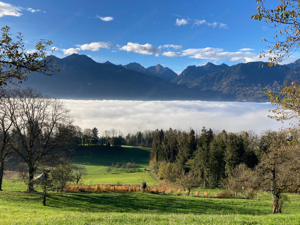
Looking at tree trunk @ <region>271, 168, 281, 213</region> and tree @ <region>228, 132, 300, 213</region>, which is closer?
tree @ <region>228, 132, 300, 213</region>

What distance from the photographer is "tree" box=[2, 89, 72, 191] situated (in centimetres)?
2644

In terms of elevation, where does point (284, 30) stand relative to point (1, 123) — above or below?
above

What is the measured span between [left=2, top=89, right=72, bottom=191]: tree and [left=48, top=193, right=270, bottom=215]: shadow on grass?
6801 mm

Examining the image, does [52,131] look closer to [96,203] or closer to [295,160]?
[96,203]

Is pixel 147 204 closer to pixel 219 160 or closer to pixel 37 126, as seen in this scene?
pixel 37 126

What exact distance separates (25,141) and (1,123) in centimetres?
404

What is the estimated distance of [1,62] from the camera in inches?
267

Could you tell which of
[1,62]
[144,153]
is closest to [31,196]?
[1,62]

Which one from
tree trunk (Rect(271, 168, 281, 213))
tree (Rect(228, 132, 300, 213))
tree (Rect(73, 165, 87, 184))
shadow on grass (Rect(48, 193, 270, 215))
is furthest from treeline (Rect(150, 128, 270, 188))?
tree trunk (Rect(271, 168, 281, 213))

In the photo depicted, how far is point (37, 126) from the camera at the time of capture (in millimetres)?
27781

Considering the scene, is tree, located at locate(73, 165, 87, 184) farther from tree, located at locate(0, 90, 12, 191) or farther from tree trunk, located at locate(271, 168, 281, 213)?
tree trunk, located at locate(271, 168, 281, 213)

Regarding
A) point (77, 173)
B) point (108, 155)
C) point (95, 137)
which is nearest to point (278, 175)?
point (77, 173)

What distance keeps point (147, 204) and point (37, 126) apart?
19987 millimetres

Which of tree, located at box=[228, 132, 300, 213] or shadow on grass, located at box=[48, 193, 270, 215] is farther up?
tree, located at box=[228, 132, 300, 213]
